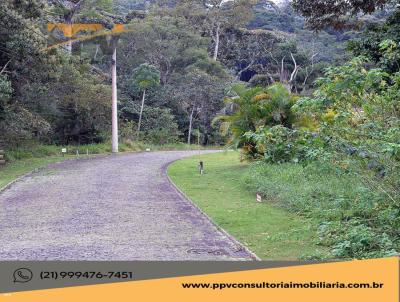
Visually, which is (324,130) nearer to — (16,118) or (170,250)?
(170,250)

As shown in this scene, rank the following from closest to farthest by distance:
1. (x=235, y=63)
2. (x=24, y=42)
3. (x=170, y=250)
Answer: (x=170, y=250) → (x=24, y=42) → (x=235, y=63)

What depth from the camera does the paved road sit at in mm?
8344

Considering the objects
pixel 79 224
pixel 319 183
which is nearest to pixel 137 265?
pixel 79 224

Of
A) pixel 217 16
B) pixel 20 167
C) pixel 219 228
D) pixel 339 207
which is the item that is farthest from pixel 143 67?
pixel 339 207

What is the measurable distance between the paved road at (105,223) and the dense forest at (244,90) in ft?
6.43

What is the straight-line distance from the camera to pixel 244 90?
2203 cm

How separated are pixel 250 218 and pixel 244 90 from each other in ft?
37.3

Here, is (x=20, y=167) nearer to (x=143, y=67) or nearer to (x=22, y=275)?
(x=22, y=275)

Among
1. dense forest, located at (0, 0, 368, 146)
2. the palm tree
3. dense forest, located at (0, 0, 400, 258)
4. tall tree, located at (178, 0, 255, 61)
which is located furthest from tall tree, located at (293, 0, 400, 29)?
tall tree, located at (178, 0, 255, 61)

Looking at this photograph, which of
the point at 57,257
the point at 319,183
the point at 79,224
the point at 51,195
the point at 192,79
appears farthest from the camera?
the point at 192,79

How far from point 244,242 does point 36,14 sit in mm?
19058

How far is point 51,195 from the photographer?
602 inches

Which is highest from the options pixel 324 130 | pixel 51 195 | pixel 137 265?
pixel 324 130

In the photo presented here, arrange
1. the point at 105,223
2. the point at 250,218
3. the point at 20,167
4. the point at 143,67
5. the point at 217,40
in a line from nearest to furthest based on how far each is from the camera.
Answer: the point at 105,223, the point at 250,218, the point at 20,167, the point at 143,67, the point at 217,40
